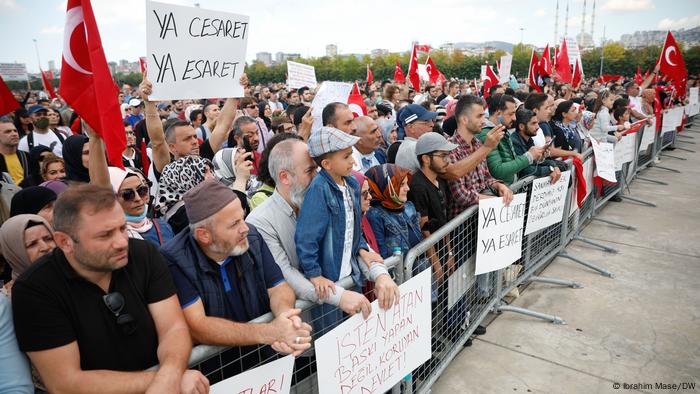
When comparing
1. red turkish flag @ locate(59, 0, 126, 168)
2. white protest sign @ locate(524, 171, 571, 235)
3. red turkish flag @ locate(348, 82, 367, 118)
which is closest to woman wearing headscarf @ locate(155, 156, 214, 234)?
red turkish flag @ locate(59, 0, 126, 168)

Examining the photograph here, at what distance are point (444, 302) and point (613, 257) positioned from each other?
11.9 feet

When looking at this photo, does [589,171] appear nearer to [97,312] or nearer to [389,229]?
[389,229]

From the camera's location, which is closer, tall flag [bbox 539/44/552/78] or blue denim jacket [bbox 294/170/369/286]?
blue denim jacket [bbox 294/170/369/286]

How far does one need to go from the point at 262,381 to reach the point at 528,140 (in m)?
4.29

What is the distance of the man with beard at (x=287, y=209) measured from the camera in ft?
8.80

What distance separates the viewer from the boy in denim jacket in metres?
2.60

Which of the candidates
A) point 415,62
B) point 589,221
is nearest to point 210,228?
point 589,221

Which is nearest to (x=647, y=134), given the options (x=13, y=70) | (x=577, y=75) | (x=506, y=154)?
(x=577, y=75)

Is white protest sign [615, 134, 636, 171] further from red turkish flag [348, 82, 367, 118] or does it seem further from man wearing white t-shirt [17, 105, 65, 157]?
man wearing white t-shirt [17, 105, 65, 157]

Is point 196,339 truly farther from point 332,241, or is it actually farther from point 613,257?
point 613,257

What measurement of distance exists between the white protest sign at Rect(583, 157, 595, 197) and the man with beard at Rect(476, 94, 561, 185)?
4.80ft

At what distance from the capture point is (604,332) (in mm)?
4320

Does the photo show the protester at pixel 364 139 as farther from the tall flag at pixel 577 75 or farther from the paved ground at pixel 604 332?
the tall flag at pixel 577 75

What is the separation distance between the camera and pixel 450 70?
61812 millimetres
